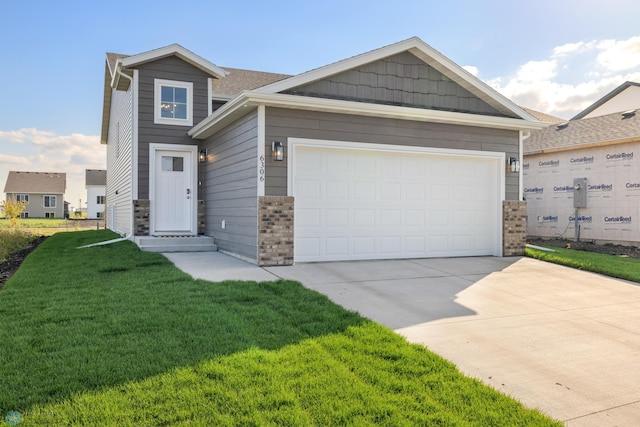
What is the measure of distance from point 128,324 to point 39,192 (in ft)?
166

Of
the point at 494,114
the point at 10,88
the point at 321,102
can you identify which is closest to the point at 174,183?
the point at 321,102

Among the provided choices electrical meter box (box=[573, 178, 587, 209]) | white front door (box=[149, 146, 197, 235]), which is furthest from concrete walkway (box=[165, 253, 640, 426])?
electrical meter box (box=[573, 178, 587, 209])

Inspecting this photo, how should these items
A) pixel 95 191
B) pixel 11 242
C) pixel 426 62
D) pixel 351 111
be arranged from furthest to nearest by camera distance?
pixel 95 191 < pixel 11 242 < pixel 426 62 < pixel 351 111

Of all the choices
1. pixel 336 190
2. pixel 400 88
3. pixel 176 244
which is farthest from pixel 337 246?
pixel 176 244

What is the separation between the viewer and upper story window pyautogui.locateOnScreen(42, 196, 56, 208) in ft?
155

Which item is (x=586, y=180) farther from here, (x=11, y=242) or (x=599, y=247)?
(x=11, y=242)

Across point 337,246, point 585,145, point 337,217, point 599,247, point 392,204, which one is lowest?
point 599,247

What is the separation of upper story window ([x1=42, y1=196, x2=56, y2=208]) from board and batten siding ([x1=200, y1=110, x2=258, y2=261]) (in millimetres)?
44192

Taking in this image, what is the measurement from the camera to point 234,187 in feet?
30.0

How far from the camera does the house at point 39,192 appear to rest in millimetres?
46312

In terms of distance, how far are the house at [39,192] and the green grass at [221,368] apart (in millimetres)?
48659

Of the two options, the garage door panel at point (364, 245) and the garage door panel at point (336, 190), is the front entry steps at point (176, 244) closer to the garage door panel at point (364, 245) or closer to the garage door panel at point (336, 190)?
the garage door panel at point (336, 190)

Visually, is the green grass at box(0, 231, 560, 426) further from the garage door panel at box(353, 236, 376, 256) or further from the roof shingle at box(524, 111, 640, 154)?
the roof shingle at box(524, 111, 640, 154)

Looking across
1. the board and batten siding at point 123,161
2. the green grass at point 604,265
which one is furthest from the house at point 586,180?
the board and batten siding at point 123,161
